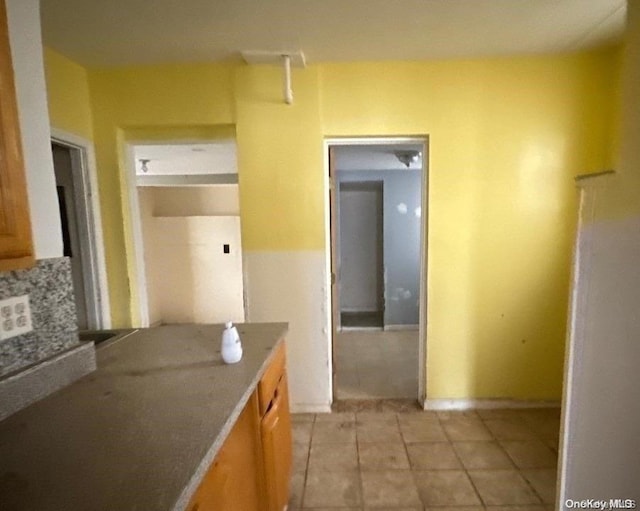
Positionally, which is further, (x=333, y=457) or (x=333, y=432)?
(x=333, y=432)

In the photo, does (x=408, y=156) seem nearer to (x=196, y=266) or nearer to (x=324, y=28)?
(x=324, y=28)

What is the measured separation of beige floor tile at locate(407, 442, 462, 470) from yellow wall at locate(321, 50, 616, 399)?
0.55m

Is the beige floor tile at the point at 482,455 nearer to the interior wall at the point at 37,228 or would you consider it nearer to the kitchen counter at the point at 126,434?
the kitchen counter at the point at 126,434

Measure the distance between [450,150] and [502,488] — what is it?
204 centimetres

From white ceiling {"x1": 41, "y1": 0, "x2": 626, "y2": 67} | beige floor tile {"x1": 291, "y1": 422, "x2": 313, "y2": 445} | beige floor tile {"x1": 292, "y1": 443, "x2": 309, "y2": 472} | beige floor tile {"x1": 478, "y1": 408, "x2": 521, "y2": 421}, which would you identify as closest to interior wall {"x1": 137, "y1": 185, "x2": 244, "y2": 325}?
beige floor tile {"x1": 291, "y1": 422, "x2": 313, "y2": 445}

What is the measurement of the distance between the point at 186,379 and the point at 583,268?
140cm

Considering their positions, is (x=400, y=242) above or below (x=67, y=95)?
below

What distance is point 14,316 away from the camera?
1011 millimetres

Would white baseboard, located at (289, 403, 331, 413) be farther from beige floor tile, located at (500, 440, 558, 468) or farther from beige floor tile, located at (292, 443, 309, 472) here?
beige floor tile, located at (500, 440, 558, 468)

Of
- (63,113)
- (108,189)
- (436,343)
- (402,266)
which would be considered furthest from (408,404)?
(63,113)

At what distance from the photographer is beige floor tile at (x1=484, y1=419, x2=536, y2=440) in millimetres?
2178

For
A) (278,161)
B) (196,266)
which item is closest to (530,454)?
(278,161)

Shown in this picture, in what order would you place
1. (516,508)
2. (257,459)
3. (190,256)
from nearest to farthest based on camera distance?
(257,459)
(516,508)
(190,256)

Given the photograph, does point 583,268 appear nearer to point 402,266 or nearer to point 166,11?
point 166,11
